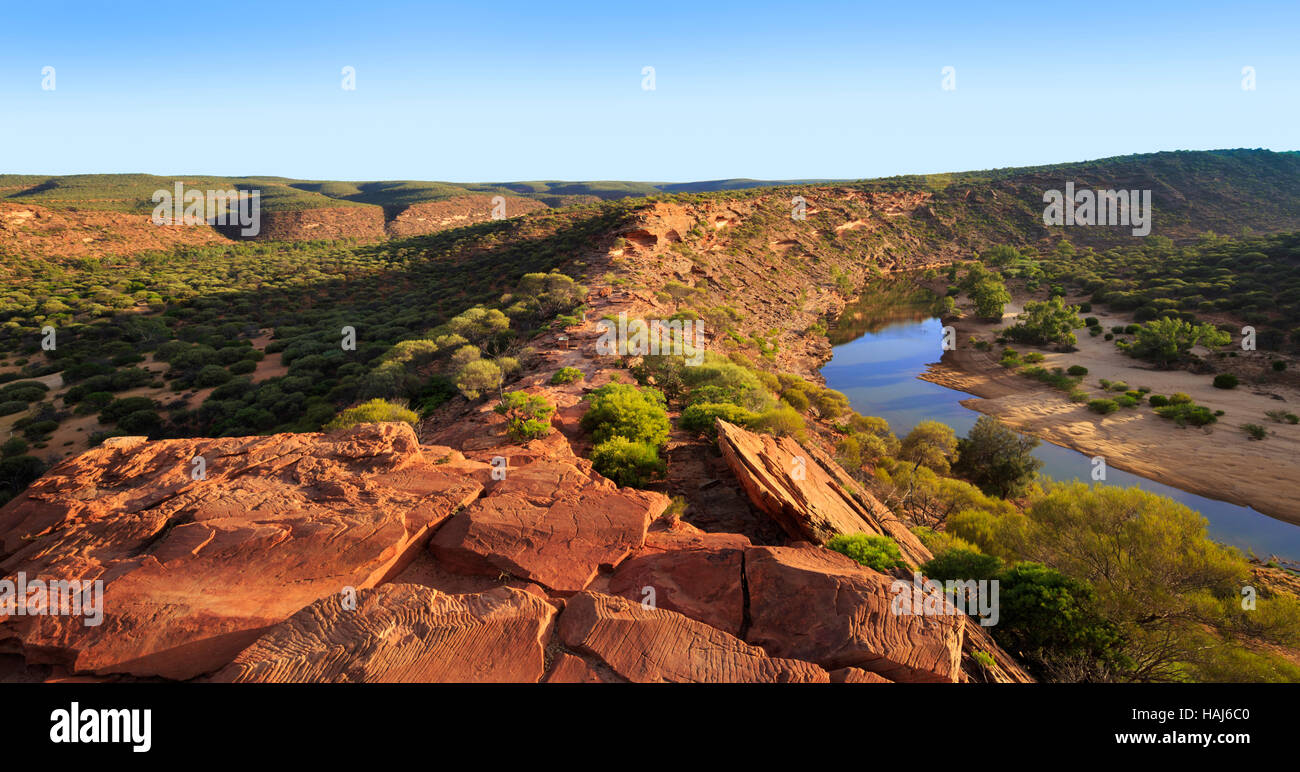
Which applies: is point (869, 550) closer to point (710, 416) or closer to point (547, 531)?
point (547, 531)

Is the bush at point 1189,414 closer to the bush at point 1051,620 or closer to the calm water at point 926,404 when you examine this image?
the calm water at point 926,404

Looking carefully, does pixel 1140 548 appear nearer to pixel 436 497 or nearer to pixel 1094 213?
pixel 436 497

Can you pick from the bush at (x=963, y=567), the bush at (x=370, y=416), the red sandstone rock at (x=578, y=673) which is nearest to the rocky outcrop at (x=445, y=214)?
the bush at (x=370, y=416)

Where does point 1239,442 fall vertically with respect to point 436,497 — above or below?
below

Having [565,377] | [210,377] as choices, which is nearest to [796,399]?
[565,377]

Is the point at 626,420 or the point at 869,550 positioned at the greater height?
the point at 626,420

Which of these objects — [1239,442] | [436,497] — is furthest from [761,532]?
[1239,442]
